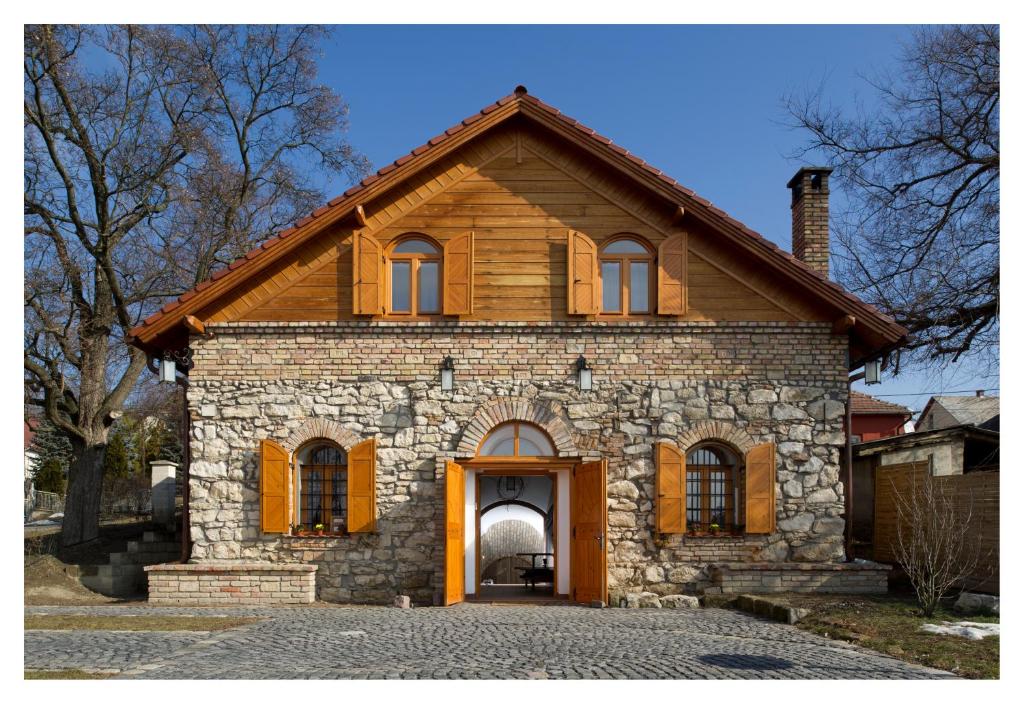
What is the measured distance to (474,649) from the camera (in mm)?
9984

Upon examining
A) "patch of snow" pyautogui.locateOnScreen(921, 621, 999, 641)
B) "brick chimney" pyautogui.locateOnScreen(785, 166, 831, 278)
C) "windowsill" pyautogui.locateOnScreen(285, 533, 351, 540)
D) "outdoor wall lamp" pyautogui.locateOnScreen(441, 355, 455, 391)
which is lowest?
"patch of snow" pyautogui.locateOnScreen(921, 621, 999, 641)

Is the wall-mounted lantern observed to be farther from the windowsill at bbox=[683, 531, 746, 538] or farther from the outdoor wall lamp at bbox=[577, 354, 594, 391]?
the windowsill at bbox=[683, 531, 746, 538]

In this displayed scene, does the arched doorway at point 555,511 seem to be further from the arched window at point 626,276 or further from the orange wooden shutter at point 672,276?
the orange wooden shutter at point 672,276

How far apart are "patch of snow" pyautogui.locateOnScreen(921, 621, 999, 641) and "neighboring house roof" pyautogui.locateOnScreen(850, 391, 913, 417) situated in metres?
29.2

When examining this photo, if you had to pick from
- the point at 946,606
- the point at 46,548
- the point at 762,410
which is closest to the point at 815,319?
the point at 762,410

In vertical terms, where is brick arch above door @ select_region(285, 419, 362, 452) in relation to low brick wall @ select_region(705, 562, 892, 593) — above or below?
above

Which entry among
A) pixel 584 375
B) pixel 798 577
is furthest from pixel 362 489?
pixel 798 577

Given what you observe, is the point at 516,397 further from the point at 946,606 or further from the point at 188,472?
the point at 946,606

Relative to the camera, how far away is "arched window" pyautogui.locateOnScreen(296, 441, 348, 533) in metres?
15.3

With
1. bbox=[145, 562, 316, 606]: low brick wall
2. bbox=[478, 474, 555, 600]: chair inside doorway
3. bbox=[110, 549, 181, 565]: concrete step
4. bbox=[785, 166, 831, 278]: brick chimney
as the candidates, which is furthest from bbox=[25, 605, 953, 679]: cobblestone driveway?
bbox=[478, 474, 555, 600]: chair inside doorway


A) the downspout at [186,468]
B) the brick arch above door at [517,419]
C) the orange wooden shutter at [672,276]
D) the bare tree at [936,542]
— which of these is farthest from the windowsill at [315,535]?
the bare tree at [936,542]

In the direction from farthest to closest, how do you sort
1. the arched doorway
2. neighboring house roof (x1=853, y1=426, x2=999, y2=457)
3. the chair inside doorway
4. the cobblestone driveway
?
1. the chair inside doorway
2. neighboring house roof (x1=853, y1=426, x2=999, y2=457)
3. the arched doorway
4. the cobblestone driveway

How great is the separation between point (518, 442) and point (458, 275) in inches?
109

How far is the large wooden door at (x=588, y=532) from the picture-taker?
1446 centimetres
